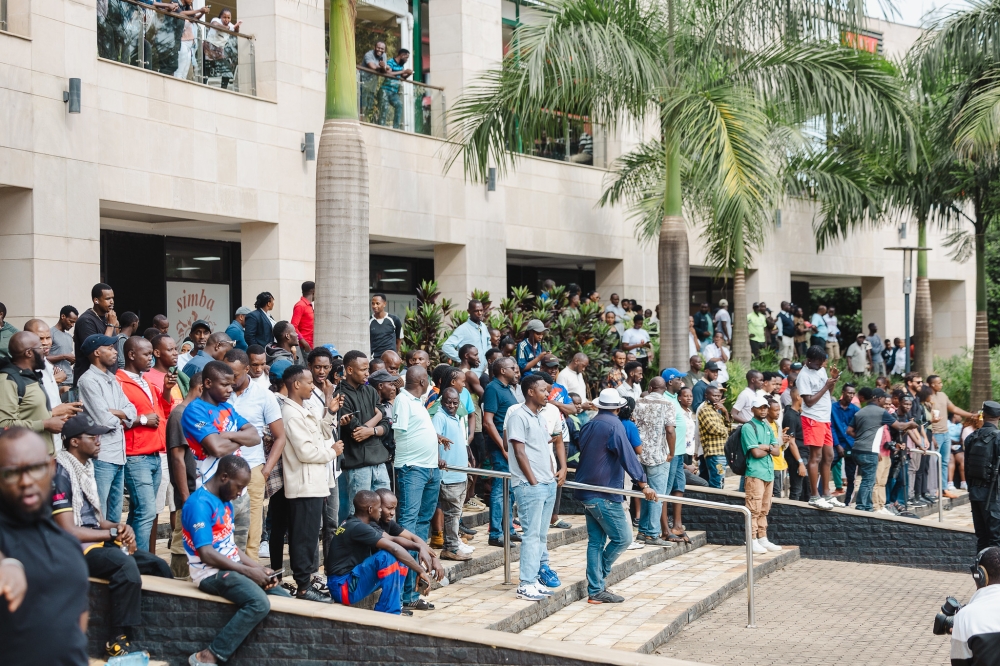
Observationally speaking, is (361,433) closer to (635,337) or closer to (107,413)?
(107,413)

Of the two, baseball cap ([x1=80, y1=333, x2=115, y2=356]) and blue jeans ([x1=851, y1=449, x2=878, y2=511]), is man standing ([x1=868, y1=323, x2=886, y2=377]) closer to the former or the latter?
blue jeans ([x1=851, y1=449, x2=878, y2=511])

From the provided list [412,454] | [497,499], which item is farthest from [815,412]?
[412,454]

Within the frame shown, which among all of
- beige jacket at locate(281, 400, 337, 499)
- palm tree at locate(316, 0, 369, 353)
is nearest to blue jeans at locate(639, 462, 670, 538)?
palm tree at locate(316, 0, 369, 353)

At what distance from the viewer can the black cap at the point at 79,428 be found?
22.7 ft

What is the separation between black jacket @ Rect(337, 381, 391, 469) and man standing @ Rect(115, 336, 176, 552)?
1.39m

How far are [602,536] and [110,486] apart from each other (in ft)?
13.9

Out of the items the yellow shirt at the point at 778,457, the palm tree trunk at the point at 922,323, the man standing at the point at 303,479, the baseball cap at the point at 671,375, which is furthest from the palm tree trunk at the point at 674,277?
the palm tree trunk at the point at 922,323

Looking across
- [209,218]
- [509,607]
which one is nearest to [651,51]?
[209,218]

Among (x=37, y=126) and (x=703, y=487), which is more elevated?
(x=37, y=126)

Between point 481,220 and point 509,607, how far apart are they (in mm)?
13589

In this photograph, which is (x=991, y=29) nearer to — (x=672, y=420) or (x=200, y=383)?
(x=672, y=420)

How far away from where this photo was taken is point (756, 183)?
14.4 m

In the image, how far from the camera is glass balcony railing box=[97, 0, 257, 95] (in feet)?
51.3

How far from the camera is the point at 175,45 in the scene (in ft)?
53.7
